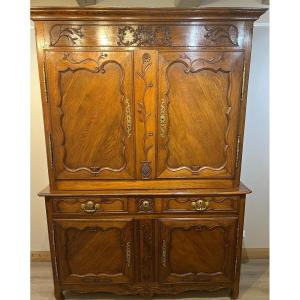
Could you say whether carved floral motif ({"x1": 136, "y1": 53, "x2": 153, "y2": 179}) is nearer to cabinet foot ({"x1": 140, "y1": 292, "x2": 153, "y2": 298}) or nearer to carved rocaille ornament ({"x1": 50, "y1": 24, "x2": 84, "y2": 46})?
carved rocaille ornament ({"x1": 50, "y1": 24, "x2": 84, "y2": 46})

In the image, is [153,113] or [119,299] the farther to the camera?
[119,299]

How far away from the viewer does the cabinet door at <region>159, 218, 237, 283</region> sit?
1853mm

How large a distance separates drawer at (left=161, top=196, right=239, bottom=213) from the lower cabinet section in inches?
1.4

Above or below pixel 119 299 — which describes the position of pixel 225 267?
above

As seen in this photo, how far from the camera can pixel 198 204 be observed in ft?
6.03

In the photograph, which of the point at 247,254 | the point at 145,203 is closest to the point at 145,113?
the point at 145,203

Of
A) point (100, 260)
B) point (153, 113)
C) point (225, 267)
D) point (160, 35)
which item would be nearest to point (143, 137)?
point (153, 113)

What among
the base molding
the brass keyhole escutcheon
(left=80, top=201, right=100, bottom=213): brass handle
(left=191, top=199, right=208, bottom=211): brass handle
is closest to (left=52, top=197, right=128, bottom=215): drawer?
(left=80, top=201, right=100, bottom=213): brass handle

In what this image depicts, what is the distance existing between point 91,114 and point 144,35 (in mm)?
632

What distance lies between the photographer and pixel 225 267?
1.92 metres

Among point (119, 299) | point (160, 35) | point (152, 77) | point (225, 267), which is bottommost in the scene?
point (119, 299)
